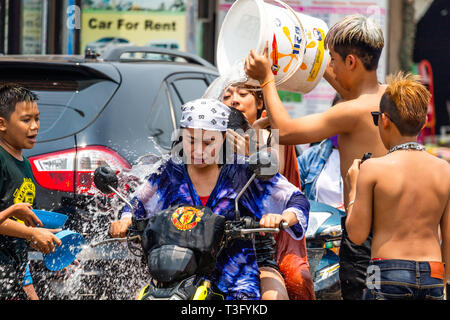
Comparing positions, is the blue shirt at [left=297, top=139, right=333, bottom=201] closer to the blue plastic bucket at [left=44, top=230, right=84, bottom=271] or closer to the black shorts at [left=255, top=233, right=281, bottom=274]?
the black shorts at [left=255, top=233, right=281, bottom=274]

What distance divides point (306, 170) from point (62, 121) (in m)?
1.84

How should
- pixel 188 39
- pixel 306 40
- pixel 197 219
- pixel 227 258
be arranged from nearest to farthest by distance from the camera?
pixel 197 219
pixel 227 258
pixel 306 40
pixel 188 39

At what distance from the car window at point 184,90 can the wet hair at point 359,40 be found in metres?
1.55

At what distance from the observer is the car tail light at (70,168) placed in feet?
14.8

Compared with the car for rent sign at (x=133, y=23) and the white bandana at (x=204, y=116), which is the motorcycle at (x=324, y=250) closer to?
the white bandana at (x=204, y=116)

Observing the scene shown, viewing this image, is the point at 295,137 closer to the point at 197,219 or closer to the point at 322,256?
the point at 197,219

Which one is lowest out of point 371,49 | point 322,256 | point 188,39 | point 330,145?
point 322,256

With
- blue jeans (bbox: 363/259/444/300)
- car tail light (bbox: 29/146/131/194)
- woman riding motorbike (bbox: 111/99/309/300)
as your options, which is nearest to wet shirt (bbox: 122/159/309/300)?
woman riding motorbike (bbox: 111/99/309/300)

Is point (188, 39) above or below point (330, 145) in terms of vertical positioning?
above

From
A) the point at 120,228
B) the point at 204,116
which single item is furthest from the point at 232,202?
the point at 120,228

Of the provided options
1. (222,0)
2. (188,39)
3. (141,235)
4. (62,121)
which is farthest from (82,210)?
(222,0)

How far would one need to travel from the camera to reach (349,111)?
3.85 metres

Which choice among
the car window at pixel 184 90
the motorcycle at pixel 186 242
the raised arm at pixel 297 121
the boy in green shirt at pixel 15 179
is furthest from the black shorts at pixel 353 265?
the car window at pixel 184 90

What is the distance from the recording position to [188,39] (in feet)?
33.8
